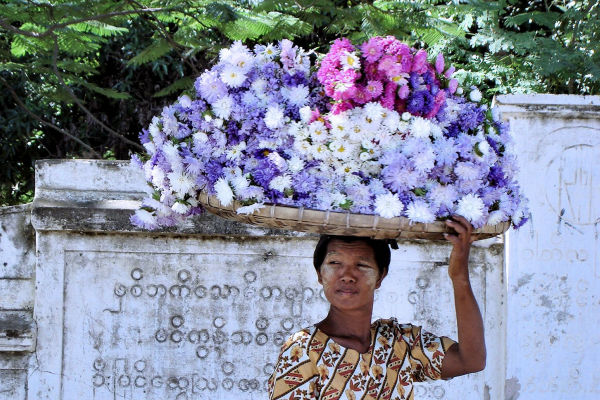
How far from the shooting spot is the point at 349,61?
275cm

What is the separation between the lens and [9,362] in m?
5.29

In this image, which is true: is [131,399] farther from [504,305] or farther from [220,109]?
[220,109]

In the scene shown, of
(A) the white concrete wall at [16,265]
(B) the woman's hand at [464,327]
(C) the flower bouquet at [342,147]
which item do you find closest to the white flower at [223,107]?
(C) the flower bouquet at [342,147]

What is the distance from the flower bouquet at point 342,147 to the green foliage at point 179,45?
892mm

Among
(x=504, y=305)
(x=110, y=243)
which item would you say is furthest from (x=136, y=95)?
(x=504, y=305)

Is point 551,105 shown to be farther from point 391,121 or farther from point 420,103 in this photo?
point 391,121

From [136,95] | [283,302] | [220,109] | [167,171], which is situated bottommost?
[283,302]

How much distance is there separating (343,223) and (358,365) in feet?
2.02

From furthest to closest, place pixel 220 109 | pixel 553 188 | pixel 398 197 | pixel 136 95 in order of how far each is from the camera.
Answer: pixel 136 95 → pixel 553 188 → pixel 220 109 → pixel 398 197

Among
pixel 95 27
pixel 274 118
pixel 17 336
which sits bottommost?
pixel 17 336

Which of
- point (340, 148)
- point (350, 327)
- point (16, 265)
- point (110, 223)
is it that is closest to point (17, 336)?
point (16, 265)

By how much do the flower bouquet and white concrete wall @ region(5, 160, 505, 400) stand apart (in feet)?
7.82

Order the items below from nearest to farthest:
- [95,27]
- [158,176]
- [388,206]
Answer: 1. [388,206]
2. [158,176]
3. [95,27]

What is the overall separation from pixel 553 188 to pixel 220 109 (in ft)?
9.87
